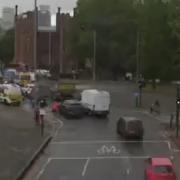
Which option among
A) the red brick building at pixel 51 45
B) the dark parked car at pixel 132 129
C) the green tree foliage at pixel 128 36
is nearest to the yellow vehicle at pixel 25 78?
the green tree foliage at pixel 128 36

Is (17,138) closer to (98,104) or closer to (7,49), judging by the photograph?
(98,104)

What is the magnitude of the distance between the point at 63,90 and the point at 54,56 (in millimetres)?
71042

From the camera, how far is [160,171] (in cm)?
3064

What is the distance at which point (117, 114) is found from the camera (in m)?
68.1

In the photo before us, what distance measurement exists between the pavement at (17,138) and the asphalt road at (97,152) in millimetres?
934

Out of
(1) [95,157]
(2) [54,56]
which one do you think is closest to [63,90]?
(1) [95,157]

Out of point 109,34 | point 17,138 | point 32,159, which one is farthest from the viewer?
point 109,34

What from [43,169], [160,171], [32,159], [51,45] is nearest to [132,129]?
[32,159]

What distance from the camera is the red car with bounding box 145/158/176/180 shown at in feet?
99.5

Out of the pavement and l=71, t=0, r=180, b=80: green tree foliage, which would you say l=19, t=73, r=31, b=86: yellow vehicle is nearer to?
l=71, t=0, r=180, b=80: green tree foliage

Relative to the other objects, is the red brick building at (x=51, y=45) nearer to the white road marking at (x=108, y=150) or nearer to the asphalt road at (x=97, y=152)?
the asphalt road at (x=97, y=152)

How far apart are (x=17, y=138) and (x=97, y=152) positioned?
21.4 feet

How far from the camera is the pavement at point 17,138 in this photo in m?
37.6

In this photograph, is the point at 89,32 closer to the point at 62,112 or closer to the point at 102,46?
the point at 102,46
